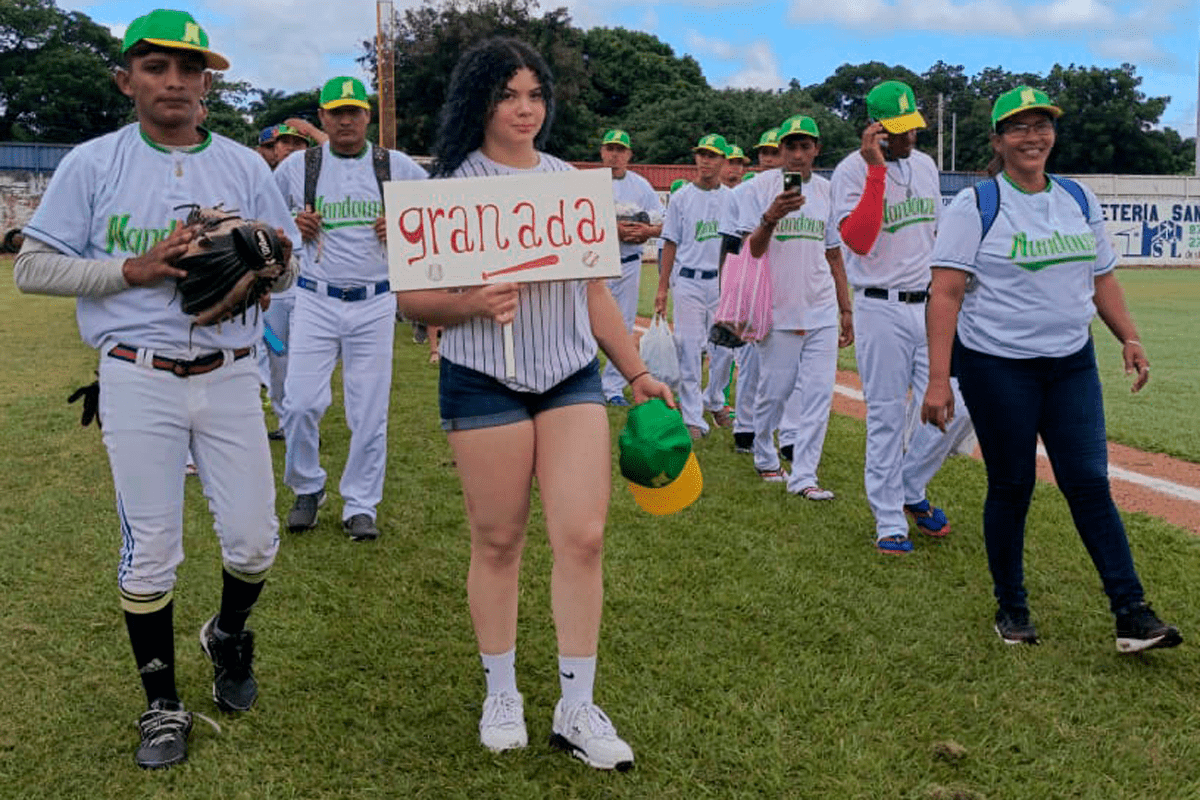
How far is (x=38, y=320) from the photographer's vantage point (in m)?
18.1

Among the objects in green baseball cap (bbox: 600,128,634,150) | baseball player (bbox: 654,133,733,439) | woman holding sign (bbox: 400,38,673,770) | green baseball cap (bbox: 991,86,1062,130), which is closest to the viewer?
woman holding sign (bbox: 400,38,673,770)

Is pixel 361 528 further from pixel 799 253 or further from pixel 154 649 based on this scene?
pixel 799 253

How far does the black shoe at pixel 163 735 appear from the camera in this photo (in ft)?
10.8

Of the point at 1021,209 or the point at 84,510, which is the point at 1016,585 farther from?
the point at 84,510

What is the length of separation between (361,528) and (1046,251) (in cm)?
361

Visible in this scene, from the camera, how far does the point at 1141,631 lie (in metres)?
3.98

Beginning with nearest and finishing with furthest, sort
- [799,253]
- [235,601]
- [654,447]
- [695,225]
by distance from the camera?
[654,447] → [235,601] → [799,253] → [695,225]

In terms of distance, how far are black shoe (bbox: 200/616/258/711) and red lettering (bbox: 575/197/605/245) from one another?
1844 millimetres

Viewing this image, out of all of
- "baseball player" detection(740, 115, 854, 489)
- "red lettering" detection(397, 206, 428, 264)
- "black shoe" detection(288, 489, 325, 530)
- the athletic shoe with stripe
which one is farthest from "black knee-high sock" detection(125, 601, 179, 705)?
"baseball player" detection(740, 115, 854, 489)

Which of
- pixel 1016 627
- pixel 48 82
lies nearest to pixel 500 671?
pixel 1016 627

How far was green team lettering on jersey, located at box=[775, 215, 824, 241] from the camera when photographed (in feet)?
22.5

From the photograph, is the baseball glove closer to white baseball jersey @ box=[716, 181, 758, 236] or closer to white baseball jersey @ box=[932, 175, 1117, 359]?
white baseball jersey @ box=[932, 175, 1117, 359]

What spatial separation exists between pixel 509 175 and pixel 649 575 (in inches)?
97.9

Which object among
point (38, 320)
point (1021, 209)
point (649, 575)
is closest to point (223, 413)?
point (649, 575)
